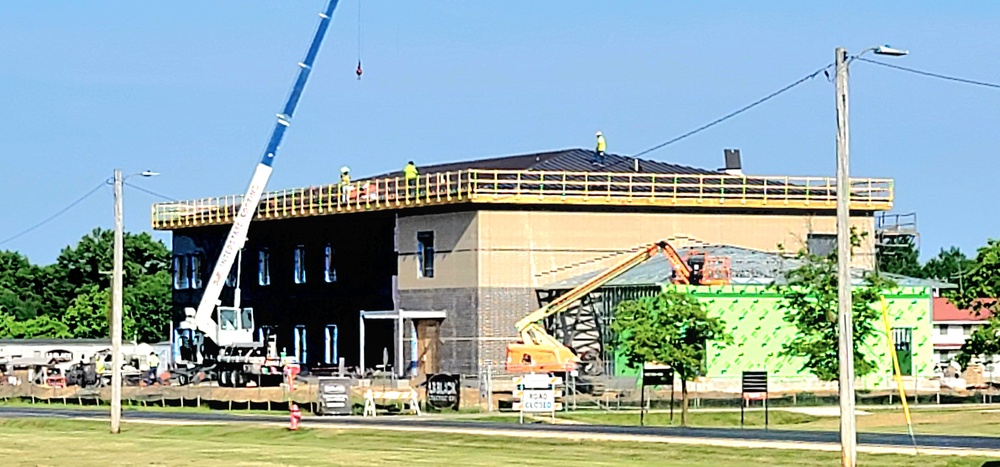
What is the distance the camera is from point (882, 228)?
8875cm

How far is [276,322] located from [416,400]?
28.7 metres

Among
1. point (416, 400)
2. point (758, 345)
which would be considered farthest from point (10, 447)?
point (758, 345)

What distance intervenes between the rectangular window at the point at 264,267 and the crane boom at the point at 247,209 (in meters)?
2.44

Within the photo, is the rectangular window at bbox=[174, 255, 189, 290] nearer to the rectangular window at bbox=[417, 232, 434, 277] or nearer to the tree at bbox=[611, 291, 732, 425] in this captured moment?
the rectangular window at bbox=[417, 232, 434, 277]

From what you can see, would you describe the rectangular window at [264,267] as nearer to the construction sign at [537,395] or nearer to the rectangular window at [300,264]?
the rectangular window at [300,264]

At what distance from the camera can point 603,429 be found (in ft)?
162

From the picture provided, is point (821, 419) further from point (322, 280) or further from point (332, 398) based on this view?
point (322, 280)

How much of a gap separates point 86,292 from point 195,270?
4957 cm

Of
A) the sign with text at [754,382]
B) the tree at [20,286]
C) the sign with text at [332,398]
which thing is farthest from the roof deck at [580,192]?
the tree at [20,286]

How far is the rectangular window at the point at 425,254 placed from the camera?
80.7m

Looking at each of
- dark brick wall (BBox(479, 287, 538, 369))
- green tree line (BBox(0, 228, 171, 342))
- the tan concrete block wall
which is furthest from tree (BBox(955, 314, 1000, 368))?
green tree line (BBox(0, 228, 171, 342))

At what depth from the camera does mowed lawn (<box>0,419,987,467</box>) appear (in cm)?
3897

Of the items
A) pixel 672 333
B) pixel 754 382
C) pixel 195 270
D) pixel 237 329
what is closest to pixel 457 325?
pixel 237 329

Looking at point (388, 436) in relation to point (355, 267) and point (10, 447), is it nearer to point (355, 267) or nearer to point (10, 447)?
point (10, 447)
